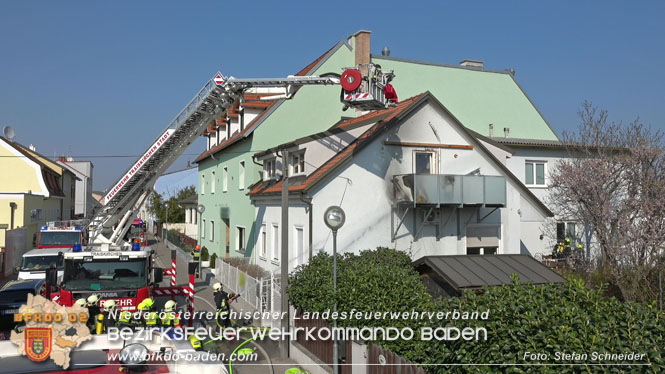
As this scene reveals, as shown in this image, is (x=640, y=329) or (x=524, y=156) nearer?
(x=640, y=329)

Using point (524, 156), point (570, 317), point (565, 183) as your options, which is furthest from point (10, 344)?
point (524, 156)

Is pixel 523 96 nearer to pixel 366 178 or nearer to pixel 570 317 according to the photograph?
pixel 366 178

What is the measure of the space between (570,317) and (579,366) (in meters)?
0.60

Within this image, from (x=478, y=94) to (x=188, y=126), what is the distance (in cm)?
1764

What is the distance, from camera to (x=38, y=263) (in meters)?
18.5

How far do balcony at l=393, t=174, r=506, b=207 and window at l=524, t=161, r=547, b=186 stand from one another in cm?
921

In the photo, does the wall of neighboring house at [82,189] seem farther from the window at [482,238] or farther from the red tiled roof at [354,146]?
the window at [482,238]

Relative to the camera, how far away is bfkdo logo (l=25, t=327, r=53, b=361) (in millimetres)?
5152

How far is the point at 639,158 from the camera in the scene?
1948 centimetres

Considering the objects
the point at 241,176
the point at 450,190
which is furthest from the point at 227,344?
the point at 241,176

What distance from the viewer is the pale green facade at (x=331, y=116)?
A: 2223 centimetres

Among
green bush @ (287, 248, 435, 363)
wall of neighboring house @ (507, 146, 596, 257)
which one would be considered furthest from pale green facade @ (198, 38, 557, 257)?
green bush @ (287, 248, 435, 363)

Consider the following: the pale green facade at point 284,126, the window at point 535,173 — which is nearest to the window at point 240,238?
the pale green facade at point 284,126

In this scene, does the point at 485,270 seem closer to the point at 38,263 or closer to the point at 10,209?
the point at 38,263
